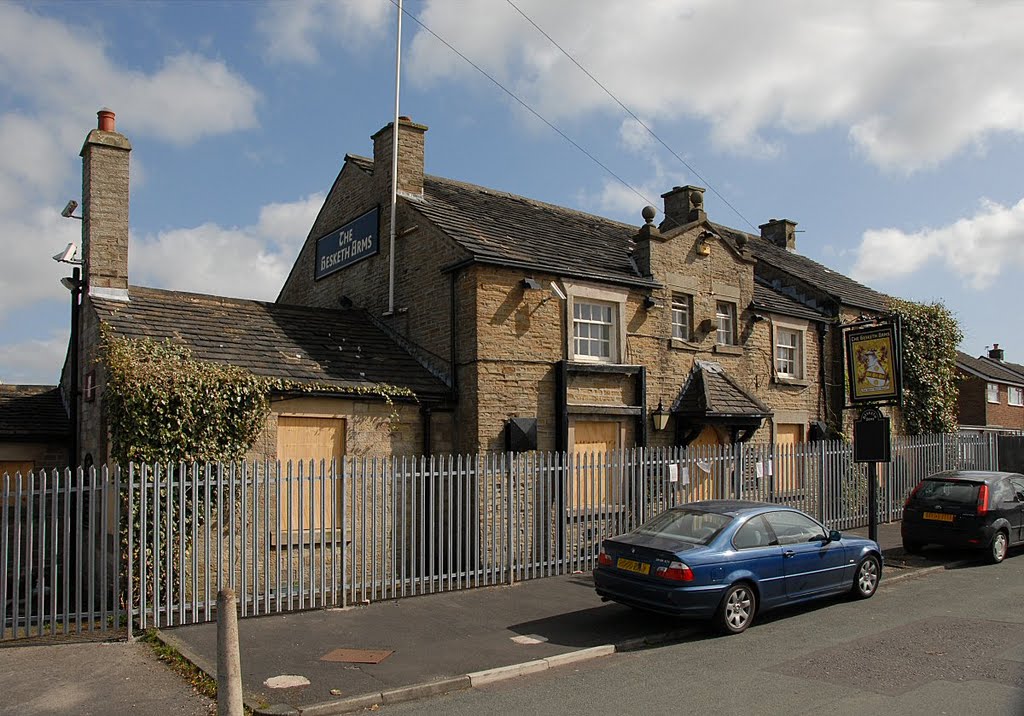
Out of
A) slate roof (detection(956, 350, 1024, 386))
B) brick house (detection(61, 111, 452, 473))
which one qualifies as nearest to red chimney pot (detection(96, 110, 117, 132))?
brick house (detection(61, 111, 452, 473))

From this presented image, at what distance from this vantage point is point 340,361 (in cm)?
1384

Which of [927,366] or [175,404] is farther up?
[927,366]

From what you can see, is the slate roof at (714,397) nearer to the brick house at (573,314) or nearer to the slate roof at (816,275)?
the brick house at (573,314)

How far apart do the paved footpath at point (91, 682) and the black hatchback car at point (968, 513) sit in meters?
12.4

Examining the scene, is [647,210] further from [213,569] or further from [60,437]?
[60,437]

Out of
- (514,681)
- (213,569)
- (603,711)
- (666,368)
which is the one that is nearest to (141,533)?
(213,569)

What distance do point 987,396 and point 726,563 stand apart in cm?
3784

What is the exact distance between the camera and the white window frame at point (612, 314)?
49.1 ft

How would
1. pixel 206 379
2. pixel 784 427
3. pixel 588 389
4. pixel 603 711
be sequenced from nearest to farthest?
pixel 603 711
pixel 206 379
pixel 588 389
pixel 784 427

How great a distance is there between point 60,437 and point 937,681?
13.6 meters

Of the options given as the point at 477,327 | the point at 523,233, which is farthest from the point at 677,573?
the point at 523,233

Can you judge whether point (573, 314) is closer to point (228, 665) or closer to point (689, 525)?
point (689, 525)

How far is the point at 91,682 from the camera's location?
293 inches

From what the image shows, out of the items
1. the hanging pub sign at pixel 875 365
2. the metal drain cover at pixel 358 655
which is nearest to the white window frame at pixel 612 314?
the hanging pub sign at pixel 875 365
